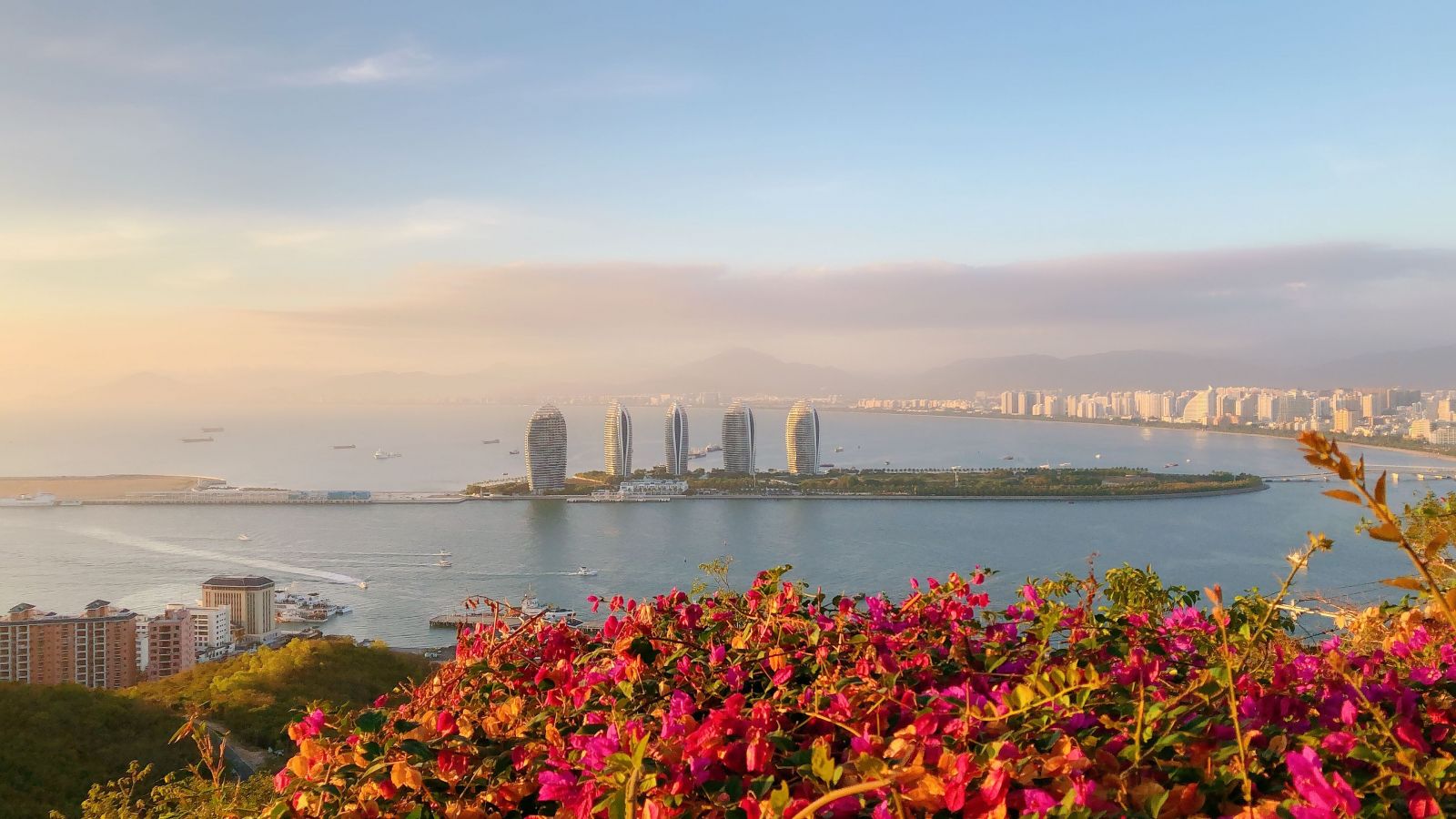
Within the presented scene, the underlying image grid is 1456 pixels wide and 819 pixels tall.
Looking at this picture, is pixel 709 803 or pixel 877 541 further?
pixel 877 541

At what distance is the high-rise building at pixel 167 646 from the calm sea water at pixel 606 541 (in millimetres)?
1700

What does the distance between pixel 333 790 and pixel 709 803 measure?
24 centimetres

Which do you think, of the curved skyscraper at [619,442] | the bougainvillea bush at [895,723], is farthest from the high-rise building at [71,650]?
the curved skyscraper at [619,442]

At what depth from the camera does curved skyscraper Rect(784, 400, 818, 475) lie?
22.5 metres

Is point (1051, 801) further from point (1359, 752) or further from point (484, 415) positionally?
point (484, 415)

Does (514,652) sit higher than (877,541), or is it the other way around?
(514,652)

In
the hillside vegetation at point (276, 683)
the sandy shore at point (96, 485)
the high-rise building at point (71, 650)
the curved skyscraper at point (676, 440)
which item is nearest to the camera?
the hillside vegetation at point (276, 683)

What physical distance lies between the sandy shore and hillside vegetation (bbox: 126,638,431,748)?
53.0ft

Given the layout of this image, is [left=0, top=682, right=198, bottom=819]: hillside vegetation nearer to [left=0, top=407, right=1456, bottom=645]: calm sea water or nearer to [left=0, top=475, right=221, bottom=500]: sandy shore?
[left=0, top=407, right=1456, bottom=645]: calm sea water

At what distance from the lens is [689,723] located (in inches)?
21.6

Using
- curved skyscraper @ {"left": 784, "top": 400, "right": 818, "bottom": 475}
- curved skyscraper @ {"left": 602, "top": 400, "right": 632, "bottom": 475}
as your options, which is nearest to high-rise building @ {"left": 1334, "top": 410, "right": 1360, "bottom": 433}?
curved skyscraper @ {"left": 784, "top": 400, "right": 818, "bottom": 475}

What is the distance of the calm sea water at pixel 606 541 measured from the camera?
11398mm

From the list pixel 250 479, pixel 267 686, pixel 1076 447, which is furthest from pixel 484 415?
pixel 267 686

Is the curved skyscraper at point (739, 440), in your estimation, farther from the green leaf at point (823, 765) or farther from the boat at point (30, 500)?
the green leaf at point (823, 765)
